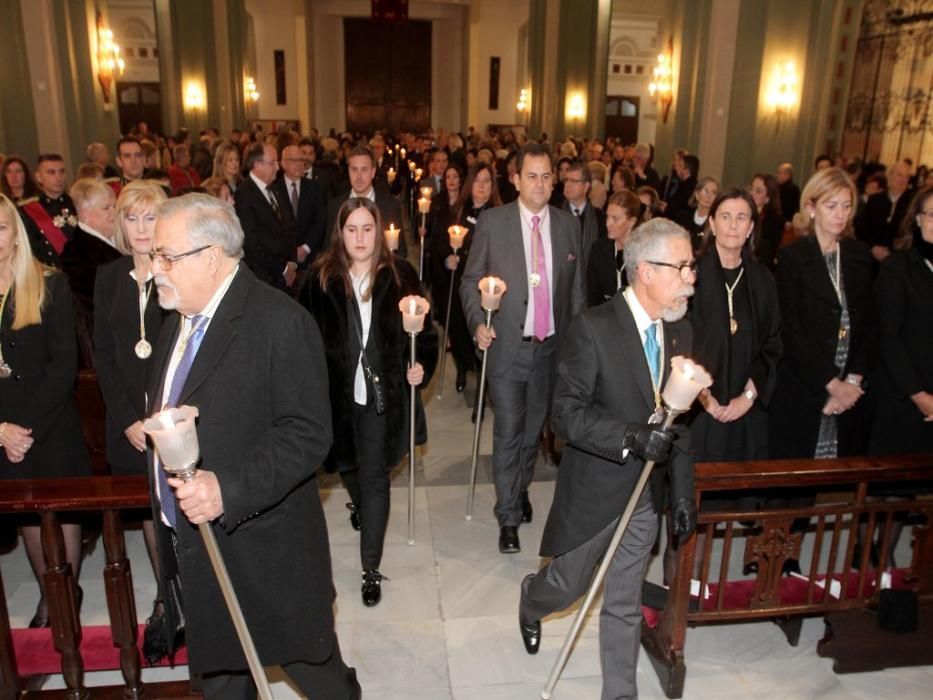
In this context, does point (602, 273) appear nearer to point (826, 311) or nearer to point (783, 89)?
point (826, 311)

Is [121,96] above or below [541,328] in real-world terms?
above

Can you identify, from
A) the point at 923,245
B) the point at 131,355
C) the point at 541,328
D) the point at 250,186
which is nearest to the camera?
the point at 131,355

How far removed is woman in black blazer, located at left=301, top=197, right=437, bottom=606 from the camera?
3977 millimetres

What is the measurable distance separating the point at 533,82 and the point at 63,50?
14659mm

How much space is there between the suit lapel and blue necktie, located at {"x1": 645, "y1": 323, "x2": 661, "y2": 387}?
0.05m

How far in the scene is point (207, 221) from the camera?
7.73ft

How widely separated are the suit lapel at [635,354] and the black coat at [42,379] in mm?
2529

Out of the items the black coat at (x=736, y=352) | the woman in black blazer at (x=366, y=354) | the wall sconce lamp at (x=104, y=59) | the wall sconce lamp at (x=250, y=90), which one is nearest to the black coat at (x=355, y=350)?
the woman in black blazer at (x=366, y=354)

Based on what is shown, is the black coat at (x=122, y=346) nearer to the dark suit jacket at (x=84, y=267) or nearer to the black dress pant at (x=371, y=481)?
the dark suit jacket at (x=84, y=267)

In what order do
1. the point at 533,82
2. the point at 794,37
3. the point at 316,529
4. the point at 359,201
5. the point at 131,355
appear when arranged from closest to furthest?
the point at 316,529 < the point at 131,355 < the point at 359,201 < the point at 794,37 < the point at 533,82

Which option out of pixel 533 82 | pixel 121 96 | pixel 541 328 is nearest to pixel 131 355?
pixel 541 328

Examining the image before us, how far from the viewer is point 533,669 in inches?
143

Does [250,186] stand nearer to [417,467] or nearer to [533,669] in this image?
[417,467]

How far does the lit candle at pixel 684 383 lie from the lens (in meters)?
2.39
